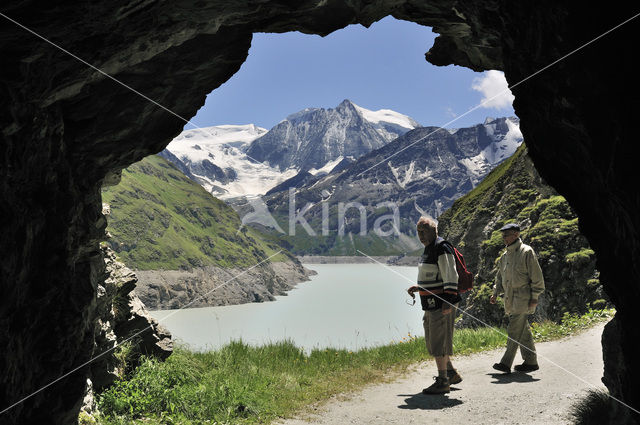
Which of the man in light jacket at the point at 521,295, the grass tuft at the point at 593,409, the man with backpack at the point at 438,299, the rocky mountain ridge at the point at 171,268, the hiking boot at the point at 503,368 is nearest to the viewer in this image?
the grass tuft at the point at 593,409

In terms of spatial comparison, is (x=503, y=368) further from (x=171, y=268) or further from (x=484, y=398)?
(x=171, y=268)

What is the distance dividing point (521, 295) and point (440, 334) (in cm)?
207

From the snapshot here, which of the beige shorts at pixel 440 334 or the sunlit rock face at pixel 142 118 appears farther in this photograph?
the beige shorts at pixel 440 334

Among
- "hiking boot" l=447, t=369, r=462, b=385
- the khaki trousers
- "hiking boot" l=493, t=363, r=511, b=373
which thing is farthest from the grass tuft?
"hiking boot" l=447, t=369, r=462, b=385

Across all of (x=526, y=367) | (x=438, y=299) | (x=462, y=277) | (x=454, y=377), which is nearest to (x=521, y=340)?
(x=526, y=367)

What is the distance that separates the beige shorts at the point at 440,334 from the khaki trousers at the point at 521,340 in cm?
145

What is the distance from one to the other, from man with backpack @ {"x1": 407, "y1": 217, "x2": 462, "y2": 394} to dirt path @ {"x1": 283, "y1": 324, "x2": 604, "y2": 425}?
1.96ft

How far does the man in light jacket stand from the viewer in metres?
9.25

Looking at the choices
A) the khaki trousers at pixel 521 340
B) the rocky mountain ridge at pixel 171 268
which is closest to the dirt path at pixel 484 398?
the khaki trousers at pixel 521 340

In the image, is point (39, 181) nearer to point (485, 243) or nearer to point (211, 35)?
point (211, 35)

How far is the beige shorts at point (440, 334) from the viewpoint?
8.62 m

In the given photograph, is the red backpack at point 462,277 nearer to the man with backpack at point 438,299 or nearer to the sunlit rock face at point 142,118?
the man with backpack at point 438,299

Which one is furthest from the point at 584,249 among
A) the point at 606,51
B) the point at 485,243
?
the point at 606,51

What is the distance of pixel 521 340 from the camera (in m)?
9.30
